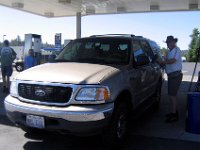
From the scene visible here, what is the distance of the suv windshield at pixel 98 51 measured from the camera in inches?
256

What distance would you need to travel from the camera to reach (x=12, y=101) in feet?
18.4

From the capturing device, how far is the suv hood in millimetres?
5273

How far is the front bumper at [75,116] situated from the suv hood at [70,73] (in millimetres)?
415

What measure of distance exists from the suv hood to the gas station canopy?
11.7 metres

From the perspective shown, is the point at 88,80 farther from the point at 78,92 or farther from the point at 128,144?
the point at 128,144

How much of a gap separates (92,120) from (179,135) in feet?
8.08

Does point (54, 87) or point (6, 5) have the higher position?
point (6, 5)

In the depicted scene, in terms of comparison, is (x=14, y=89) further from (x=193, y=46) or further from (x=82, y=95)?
(x=193, y=46)

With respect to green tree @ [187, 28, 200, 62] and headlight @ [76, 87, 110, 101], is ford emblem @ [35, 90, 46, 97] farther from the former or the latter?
green tree @ [187, 28, 200, 62]

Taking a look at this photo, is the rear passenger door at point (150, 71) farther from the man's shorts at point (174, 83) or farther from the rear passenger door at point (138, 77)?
the man's shorts at point (174, 83)

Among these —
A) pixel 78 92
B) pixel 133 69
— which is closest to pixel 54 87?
pixel 78 92

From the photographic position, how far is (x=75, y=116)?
16.4ft

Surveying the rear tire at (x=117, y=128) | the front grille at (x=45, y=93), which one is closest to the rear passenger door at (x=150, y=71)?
the rear tire at (x=117, y=128)

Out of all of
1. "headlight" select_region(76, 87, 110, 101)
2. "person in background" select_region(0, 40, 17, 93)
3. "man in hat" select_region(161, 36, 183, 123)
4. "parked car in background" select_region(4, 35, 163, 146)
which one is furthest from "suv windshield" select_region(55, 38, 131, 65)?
"person in background" select_region(0, 40, 17, 93)
